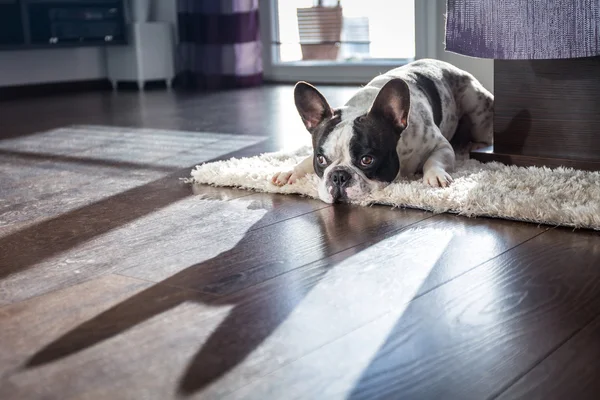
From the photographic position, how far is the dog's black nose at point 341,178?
1.74m

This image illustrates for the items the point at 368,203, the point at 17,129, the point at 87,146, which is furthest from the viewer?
the point at 17,129

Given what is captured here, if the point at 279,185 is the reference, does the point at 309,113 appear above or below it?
above

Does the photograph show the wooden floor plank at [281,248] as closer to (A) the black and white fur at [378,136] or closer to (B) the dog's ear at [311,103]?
(A) the black and white fur at [378,136]

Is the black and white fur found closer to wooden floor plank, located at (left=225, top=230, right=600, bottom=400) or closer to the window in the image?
wooden floor plank, located at (left=225, top=230, right=600, bottom=400)

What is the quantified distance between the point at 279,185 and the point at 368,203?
0.96ft

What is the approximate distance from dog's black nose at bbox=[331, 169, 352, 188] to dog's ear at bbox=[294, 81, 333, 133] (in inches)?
8.0

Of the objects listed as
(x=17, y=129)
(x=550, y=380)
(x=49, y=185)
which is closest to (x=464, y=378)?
(x=550, y=380)

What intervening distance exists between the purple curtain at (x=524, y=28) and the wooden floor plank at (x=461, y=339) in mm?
680

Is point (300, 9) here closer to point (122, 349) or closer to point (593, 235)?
point (593, 235)

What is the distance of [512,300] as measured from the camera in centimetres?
111

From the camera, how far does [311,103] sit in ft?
6.19

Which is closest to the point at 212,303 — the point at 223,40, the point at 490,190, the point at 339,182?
the point at 339,182

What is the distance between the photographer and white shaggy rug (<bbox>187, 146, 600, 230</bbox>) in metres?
1.51

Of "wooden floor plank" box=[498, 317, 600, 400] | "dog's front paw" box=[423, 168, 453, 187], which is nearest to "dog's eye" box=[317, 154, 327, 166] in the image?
"dog's front paw" box=[423, 168, 453, 187]
